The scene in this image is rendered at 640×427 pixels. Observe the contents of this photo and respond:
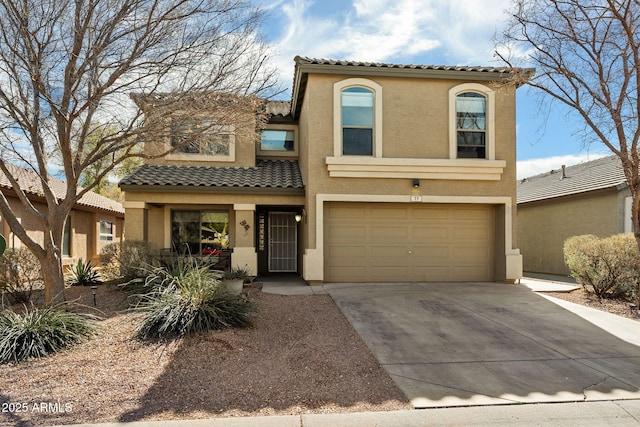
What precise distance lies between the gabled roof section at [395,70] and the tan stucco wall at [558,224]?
7291 millimetres

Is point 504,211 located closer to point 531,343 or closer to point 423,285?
point 423,285

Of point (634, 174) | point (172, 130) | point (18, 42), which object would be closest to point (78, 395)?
point (172, 130)

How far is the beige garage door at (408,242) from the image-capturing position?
39.0ft

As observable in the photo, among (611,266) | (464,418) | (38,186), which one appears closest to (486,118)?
(611,266)

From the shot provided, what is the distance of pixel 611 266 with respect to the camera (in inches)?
386

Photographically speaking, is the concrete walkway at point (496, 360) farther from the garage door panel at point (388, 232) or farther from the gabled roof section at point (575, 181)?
the gabled roof section at point (575, 181)

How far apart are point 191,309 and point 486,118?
997 cm

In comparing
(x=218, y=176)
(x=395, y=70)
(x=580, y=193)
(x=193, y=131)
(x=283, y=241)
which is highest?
(x=395, y=70)

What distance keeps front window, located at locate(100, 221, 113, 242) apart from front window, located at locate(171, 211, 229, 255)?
949 centimetres

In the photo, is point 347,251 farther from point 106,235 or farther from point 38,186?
point 106,235

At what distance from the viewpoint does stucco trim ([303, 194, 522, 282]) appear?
11.4m

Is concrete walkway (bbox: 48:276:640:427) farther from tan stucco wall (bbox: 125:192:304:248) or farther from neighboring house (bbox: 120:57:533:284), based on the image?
tan stucco wall (bbox: 125:192:304:248)

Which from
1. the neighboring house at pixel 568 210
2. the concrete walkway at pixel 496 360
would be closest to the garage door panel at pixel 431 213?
the concrete walkway at pixel 496 360

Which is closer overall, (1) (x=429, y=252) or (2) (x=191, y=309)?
(2) (x=191, y=309)
